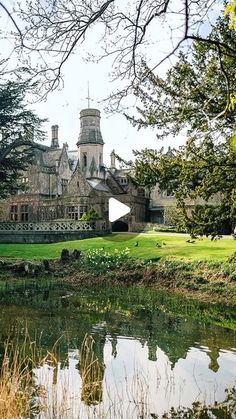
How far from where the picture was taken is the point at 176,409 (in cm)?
577

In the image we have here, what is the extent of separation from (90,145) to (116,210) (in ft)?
54.5

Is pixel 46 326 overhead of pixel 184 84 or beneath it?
beneath

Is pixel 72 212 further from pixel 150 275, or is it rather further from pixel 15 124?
pixel 150 275

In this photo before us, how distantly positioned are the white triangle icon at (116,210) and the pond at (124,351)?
92.4ft

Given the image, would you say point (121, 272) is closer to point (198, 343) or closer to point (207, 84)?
point (207, 84)

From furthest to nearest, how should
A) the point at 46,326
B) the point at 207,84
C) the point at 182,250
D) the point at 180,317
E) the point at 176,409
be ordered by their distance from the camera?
the point at 182,250, the point at 207,84, the point at 180,317, the point at 46,326, the point at 176,409

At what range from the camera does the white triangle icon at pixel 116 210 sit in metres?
44.0

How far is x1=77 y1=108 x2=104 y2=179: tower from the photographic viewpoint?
188 feet

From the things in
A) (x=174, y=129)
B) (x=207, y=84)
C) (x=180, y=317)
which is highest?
(x=207, y=84)

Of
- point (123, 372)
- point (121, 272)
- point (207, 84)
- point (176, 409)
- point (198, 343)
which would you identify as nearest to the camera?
point (176, 409)

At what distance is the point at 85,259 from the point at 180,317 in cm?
1135

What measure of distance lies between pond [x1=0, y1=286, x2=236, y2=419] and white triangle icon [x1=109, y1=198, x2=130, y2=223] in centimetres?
2817

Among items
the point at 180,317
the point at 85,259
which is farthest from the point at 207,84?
the point at 85,259

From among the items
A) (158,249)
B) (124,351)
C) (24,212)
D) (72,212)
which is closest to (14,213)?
(24,212)
